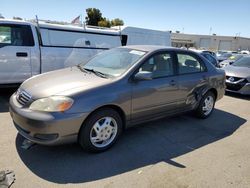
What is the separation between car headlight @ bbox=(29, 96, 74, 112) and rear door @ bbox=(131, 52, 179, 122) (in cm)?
112

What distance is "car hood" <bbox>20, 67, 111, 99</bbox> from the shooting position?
3318 millimetres

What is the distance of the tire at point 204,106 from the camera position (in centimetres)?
533

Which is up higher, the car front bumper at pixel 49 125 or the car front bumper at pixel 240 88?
the car front bumper at pixel 49 125

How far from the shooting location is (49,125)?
10.0 feet

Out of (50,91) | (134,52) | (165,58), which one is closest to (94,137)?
(50,91)

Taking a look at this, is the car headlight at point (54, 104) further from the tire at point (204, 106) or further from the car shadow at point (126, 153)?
the tire at point (204, 106)

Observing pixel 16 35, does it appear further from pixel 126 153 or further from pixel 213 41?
pixel 213 41

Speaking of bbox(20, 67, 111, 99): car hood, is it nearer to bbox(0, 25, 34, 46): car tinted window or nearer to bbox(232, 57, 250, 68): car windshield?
bbox(0, 25, 34, 46): car tinted window

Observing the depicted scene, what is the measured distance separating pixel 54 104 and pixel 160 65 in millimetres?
2107

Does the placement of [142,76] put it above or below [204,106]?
above

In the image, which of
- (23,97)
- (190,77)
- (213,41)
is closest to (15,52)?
(23,97)

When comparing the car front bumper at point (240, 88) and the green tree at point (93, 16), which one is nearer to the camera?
the car front bumper at point (240, 88)

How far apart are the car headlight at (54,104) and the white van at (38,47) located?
3351mm

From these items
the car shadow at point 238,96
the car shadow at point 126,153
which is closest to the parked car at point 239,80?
the car shadow at point 238,96
